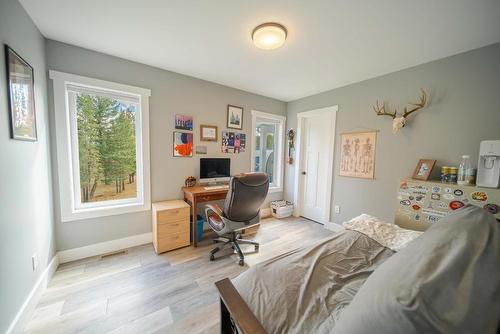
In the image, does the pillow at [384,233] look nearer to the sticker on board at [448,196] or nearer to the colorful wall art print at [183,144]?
the sticker on board at [448,196]

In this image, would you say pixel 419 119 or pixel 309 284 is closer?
pixel 309 284

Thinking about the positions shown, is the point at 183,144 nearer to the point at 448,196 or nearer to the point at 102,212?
the point at 102,212

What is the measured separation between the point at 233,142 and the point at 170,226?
167cm

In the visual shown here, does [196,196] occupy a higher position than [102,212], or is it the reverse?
[196,196]

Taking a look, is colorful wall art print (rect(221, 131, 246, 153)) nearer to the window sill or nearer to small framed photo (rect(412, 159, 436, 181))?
the window sill

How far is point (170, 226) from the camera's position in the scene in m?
2.38

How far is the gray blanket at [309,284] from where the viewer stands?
792mm

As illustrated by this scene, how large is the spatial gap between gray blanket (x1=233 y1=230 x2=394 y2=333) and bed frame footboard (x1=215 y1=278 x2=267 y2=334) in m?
0.04

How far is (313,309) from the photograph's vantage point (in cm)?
83

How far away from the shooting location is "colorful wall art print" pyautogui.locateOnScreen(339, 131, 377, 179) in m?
2.70

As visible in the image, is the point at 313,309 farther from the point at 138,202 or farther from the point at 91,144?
the point at 91,144

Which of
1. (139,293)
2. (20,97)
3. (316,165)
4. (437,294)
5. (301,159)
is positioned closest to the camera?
(437,294)

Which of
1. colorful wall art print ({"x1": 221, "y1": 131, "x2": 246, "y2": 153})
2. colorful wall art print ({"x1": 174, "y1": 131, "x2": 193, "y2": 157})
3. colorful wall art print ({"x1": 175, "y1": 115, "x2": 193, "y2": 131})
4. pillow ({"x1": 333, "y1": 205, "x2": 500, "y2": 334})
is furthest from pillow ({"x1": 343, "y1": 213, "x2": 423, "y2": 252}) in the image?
colorful wall art print ({"x1": 175, "y1": 115, "x2": 193, "y2": 131})

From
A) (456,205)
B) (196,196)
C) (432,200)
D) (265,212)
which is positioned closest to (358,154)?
(432,200)
